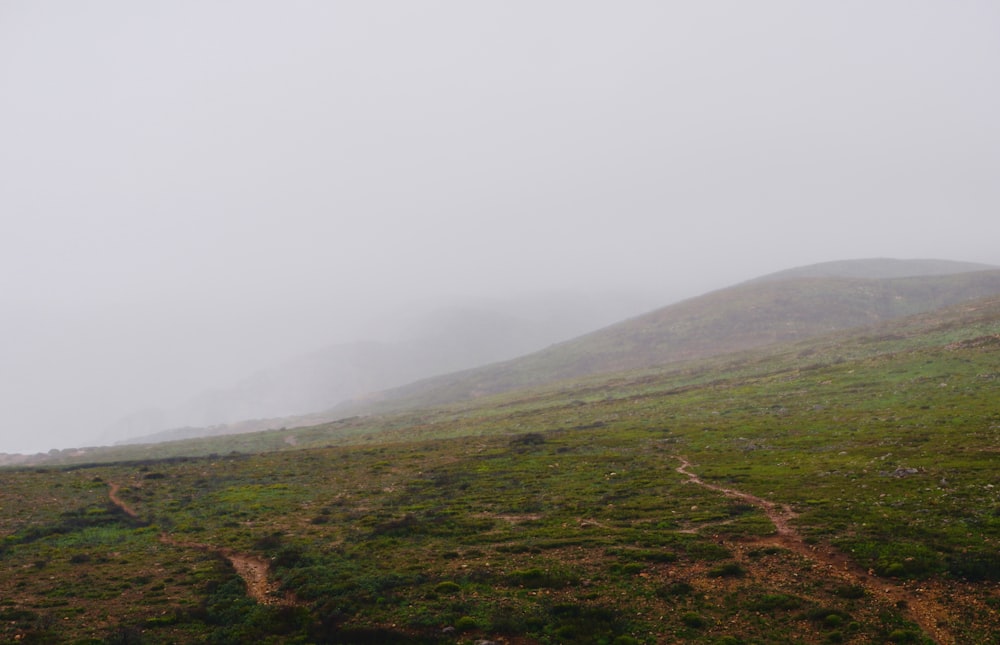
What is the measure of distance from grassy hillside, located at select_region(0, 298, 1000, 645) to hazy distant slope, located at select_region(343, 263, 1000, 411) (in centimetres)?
9716

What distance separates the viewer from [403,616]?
78.0 ft

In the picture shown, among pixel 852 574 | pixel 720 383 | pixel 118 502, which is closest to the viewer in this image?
pixel 852 574

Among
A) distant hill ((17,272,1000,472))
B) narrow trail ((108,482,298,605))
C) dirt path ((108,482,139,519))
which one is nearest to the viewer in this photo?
narrow trail ((108,482,298,605))

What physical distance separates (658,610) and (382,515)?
26658mm

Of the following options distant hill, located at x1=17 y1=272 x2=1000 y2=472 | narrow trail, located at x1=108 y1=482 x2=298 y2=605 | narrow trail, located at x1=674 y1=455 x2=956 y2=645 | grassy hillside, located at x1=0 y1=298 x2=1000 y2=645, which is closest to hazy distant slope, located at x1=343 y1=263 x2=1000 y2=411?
distant hill, located at x1=17 y1=272 x2=1000 y2=472

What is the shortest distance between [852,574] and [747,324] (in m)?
167

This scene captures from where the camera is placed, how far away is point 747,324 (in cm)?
17488

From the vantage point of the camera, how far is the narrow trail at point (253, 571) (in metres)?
27.5

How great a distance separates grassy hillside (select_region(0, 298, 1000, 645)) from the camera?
21984 mm

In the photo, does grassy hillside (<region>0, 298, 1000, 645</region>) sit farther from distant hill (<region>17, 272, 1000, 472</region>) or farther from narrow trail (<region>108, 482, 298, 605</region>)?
distant hill (<region>17, 272, 1000, 472</region>)

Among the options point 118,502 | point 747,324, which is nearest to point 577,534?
point 118,502

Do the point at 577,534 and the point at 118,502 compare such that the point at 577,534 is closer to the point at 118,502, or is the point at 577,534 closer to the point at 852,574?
the point at 852,574

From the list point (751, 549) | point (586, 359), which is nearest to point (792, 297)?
point (586, 359)

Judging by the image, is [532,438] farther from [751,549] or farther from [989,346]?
[989,346]
